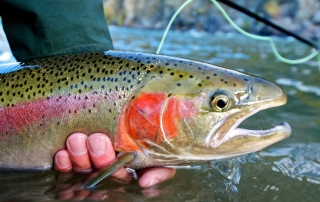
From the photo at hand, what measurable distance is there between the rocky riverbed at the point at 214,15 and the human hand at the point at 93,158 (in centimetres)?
3374

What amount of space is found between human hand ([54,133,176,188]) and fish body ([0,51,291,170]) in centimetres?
5

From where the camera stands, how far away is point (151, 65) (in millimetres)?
2174

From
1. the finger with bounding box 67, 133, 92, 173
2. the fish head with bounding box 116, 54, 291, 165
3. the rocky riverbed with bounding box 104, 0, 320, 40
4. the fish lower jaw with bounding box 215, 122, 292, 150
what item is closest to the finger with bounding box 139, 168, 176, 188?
the fish head with bounding box 116, 54, 291, 165

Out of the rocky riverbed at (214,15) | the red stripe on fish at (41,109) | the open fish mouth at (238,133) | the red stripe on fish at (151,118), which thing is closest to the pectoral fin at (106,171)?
the red stripe on fish at (151,118)

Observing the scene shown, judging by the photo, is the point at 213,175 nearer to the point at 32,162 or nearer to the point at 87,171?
the point at 87,171

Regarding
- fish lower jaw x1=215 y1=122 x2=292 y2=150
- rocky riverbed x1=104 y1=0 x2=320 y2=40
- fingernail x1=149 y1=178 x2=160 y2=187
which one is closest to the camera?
fish lower jaw x1=215 y1=122 x2=292 y2=150

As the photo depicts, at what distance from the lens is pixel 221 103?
1934mm

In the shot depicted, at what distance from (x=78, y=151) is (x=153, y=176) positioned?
0.48 m

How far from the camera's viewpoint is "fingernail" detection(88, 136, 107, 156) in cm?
209

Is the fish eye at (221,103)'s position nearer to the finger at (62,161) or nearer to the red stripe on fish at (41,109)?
the red stripe on fish at (41,109)

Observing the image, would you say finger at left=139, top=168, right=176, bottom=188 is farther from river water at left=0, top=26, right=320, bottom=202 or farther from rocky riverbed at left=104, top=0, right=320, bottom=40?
rocky riverbed at left=104, top=0, right=320, bottom=40

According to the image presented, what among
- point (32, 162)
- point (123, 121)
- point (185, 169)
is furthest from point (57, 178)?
point (185, 169)

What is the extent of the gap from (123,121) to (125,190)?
45cm

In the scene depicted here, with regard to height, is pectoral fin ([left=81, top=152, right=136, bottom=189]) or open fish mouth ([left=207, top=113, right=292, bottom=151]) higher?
open fish mouth ([left=207, top=113, right=292, bottom=151])
